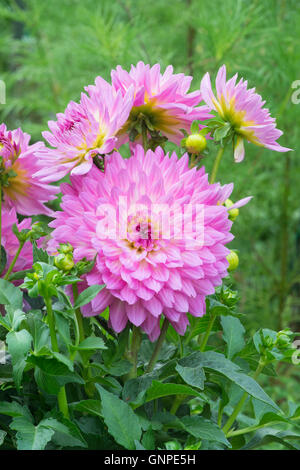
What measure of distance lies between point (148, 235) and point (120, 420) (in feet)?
0.36

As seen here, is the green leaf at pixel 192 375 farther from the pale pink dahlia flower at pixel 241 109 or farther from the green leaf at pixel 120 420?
the pale pink dahlia flower at pixel 241 109

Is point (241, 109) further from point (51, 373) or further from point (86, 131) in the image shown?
point (51, 373)

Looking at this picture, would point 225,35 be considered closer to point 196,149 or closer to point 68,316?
point 196,149

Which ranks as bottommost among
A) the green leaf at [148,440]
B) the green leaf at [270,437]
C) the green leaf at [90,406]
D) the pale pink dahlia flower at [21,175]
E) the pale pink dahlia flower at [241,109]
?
the green leaf at [270,437]

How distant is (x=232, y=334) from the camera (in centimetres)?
41

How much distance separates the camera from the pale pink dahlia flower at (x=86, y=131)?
34cm

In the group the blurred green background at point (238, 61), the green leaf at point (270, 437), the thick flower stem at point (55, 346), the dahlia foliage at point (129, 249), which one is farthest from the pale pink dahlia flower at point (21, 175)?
Answer: the blurred green background at point (238, 61)

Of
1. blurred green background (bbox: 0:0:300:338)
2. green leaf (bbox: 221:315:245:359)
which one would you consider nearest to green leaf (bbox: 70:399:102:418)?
green leaf (bbox: 221:315:245:359)

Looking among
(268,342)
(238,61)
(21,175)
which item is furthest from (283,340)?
(238,61)

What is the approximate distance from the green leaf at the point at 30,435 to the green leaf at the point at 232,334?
0.48 ft

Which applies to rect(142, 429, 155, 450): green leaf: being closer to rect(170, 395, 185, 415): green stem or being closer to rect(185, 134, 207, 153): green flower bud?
rect(170, 395, 185, 415): green stem

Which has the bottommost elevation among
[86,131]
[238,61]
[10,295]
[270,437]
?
[270,437]

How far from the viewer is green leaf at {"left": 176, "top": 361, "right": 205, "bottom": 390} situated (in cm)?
33

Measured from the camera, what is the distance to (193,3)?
1384 mm
